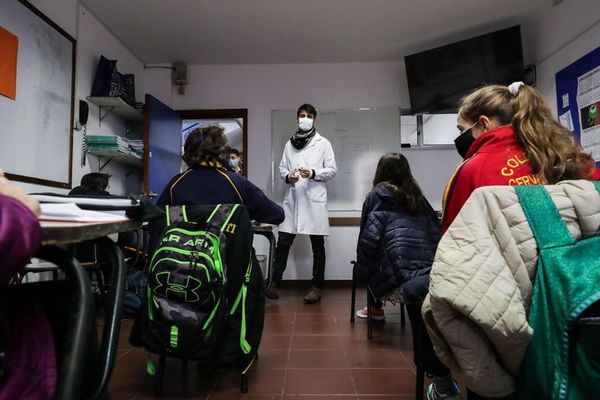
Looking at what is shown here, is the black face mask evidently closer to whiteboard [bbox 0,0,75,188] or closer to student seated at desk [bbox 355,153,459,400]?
student seated at desk [bbox 355,153,459,400]

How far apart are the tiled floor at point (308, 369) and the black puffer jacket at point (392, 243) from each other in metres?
0.33

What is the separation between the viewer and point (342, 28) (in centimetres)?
347

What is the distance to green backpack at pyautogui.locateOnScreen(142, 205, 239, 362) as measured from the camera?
1.31 meters

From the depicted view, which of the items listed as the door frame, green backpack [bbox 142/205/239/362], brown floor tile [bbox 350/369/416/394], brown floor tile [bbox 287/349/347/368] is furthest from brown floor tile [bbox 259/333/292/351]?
the door frame

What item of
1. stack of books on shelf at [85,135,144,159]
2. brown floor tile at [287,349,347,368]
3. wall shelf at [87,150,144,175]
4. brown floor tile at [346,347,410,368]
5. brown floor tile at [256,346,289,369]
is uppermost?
stack of books on shelf at [85,135,144,159]

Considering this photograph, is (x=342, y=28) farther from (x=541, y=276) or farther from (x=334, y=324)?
(x=541, y=276)

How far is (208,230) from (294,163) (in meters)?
2.30

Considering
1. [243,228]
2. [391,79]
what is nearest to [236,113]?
[391,79]

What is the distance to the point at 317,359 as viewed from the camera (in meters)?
1.86

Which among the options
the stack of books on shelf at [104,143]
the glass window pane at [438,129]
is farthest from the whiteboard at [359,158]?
the stack of books on shelf at [104,143]

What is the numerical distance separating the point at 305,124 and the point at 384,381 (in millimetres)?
2380

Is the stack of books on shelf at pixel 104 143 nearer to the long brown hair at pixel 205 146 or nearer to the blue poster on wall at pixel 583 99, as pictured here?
the long brown hair at pixel 205 146

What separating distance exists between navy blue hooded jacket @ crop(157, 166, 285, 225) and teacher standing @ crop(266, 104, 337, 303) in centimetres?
175

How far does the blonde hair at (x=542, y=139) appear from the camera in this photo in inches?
36.8
